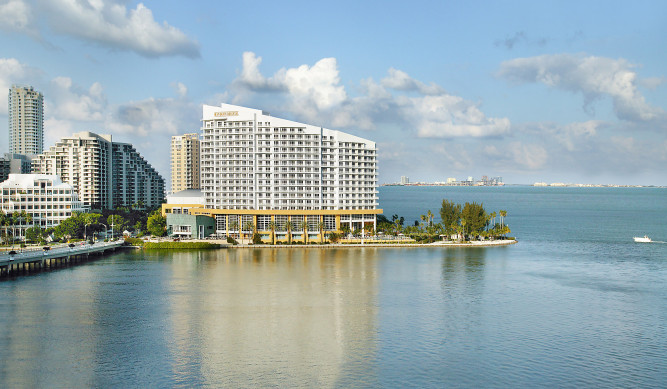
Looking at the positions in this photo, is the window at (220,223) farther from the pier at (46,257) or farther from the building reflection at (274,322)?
the building reflection at (274,322)

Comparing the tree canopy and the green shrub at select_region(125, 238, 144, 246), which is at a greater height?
the tree canopy

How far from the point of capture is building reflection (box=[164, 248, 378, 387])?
48.6 m

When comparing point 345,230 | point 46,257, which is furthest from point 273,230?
point 46,257

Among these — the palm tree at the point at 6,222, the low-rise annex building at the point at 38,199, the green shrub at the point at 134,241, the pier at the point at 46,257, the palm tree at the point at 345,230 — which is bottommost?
the pier at the point at 46,257

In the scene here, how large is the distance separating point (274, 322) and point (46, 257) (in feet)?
211

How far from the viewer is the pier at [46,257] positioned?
326ft

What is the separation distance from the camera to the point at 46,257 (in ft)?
354

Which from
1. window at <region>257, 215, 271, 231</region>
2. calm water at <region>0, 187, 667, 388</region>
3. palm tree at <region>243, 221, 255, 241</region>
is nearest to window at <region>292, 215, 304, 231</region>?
window at <region>257, 215, 271, 231</region>

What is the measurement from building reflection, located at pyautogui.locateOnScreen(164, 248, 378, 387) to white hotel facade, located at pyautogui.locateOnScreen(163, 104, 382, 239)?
136 ft

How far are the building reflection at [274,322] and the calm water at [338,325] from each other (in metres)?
0.20

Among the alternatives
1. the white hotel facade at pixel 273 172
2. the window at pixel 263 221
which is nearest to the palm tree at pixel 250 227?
the white hotel facade at pixel 273 172

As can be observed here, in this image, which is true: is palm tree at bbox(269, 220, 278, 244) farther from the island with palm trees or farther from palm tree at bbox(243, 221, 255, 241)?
palm tree at bbox(243, 221, 255, 241)

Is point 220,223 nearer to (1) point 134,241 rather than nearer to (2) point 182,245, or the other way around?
(2) point 182,245

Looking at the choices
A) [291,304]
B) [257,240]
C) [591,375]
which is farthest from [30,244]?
[591,375]
